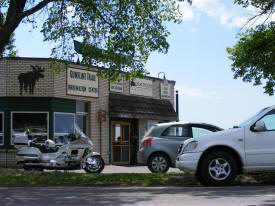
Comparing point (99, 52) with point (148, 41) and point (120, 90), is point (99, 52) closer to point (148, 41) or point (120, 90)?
point (148, 41)

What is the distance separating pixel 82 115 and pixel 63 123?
176 cm

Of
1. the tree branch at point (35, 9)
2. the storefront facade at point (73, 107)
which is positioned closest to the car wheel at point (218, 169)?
the tree branch at point (35, 9)

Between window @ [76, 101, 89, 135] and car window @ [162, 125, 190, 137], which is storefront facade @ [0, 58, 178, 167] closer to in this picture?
window @ [76, 101, 89, 135]

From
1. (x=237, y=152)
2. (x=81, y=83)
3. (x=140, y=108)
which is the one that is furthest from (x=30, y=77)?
(x=237, y=152)

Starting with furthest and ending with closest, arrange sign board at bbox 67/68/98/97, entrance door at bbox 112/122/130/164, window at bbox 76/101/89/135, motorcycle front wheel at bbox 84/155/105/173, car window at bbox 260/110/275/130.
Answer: entrance door at bbox 112/122/130/164 < window at bbox 76/101/89/135 < sign board at bbox 67/68/98/97 < motorcycle front wheel at bbox 84/155/105/173 < car window at bbox 260/110/275/130

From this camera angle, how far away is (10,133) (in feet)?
73.0

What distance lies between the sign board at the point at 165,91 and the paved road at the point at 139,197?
20.6m

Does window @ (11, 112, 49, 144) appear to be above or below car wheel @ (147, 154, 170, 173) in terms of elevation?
above

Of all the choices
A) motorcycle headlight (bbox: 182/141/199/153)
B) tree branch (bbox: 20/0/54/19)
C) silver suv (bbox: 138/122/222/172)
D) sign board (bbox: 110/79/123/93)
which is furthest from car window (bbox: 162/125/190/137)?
sign board (bbox: 110/79/123/93)

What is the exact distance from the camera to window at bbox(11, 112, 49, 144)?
22.4 metres

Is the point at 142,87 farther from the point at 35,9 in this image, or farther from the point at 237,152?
the point at 237,152

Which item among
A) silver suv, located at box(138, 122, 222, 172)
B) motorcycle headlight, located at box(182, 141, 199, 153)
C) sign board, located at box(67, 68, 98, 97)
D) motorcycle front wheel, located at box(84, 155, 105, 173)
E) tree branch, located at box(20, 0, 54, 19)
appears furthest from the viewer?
sign board, located at box(67, 68, 98, 97)

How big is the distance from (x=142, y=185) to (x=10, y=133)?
1209 cm

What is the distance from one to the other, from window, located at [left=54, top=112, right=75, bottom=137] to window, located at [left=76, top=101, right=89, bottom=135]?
0.65 m
